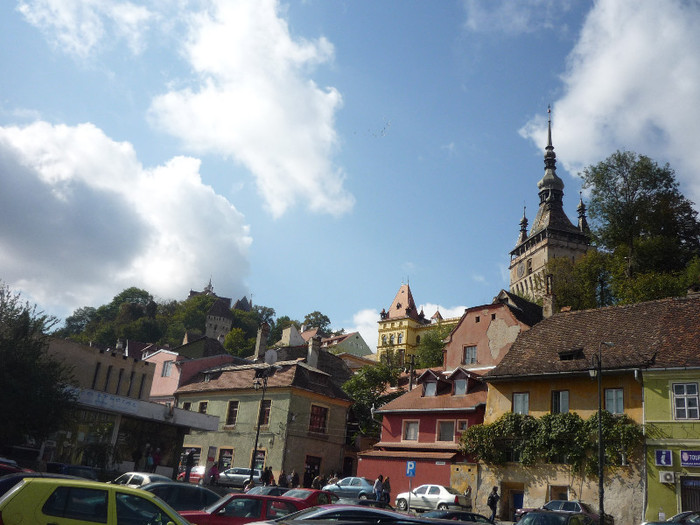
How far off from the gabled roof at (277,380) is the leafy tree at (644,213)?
29.5m

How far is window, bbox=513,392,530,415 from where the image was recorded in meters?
30.7

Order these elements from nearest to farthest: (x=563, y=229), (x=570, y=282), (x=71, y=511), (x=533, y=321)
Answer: (x=71, y=511) → (x=533, y=321) → (x=570, y=282) → (x=563, y=229)

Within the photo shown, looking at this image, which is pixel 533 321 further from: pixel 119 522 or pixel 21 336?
pixel 119 522

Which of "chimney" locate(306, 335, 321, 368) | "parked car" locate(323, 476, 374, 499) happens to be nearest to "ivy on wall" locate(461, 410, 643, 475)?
"parked car" locate(323, 476, 374, 499)

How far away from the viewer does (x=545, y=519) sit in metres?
17.0

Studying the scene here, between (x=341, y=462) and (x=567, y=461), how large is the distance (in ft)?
74.1

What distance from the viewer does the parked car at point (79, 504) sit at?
8.17 m

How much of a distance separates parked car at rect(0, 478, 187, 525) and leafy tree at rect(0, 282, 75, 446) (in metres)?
21.3

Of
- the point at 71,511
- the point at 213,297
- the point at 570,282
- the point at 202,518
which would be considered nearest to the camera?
the point at 71,511

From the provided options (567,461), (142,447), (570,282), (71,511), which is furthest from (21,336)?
(570,282)

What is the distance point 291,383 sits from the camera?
4406 centimetres

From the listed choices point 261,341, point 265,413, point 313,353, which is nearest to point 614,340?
point 265,413

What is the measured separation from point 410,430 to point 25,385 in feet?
A: 70.6

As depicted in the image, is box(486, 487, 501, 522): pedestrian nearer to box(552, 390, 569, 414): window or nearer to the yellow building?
box(552, 390, 569, 414): window
